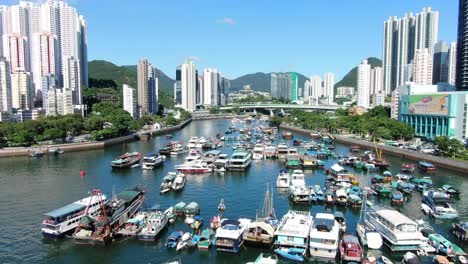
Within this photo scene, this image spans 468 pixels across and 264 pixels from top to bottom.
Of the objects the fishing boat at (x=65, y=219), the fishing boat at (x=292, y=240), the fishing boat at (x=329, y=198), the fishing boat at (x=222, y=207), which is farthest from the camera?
the fishing boat at (x=329, y=198)

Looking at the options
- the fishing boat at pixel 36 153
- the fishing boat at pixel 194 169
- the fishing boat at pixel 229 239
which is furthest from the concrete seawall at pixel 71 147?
the fishing boat at pixel 229 239

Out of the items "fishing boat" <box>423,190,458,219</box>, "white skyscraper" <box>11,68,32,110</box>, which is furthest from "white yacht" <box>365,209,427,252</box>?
"white skyscraper" <box>11,68,32,110</box>

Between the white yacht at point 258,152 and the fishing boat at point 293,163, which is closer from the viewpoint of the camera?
the fishing boat at point 293,163

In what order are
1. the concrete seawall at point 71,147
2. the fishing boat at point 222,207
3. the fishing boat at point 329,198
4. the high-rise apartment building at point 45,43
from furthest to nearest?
1. the high-rise apartment building at point 45,43
2. the concrete seawall at point 71,147
3. the fishing boat at point 329,198
4. the fishing boat at point 222,207

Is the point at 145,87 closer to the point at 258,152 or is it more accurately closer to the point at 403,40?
the point at 258,152

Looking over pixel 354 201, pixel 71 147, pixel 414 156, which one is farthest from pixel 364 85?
pixel 354 201

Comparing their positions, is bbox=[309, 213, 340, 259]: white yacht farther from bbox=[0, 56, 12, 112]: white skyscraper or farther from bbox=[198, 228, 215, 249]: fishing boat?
bbox=[0, 56, 12, 112]: white skyscraper

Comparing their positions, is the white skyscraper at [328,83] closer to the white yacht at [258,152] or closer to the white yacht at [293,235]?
the white yacht at [258,152]

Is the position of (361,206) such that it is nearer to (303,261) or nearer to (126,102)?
(303,261)

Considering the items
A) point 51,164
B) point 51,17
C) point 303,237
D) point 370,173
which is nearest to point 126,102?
point 51,17
